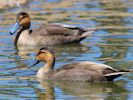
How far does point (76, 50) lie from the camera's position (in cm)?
1759

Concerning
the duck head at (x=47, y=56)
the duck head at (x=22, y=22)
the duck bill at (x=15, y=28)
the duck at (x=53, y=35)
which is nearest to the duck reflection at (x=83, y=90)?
the duck head at (x=47, y=56)

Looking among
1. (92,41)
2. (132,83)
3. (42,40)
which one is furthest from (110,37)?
(132,83)

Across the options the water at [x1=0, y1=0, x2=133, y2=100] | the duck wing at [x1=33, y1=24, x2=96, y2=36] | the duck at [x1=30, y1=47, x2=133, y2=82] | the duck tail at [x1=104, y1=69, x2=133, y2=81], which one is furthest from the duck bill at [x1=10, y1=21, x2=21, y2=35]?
the duck tail at [x1=104, y1=69, x2=133, y2=81]

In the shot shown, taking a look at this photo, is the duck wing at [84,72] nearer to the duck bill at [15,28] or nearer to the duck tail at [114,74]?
the duck tail at [114,74]

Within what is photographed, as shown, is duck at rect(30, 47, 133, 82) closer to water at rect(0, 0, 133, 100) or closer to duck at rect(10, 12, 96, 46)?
water at rect(0, 0, 133, 100)

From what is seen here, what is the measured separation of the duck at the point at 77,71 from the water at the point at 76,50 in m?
0.15

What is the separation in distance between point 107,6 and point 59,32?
20.2 ft

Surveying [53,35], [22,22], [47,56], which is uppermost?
[47,56]

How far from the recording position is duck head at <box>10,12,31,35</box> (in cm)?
1891

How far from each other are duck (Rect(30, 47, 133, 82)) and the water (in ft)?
0.50

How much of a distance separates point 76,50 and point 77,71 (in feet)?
11.8

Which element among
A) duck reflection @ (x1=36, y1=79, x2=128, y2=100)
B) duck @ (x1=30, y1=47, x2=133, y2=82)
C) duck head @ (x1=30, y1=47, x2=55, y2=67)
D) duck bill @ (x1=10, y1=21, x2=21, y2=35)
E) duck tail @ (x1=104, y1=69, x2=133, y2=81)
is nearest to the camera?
duck reflection @ (x1=36, y1=79, x2=128, y2=100)

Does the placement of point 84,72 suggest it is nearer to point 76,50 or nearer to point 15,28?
point 76,50

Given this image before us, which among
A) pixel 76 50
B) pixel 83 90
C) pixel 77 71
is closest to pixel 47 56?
pixel 77 71
